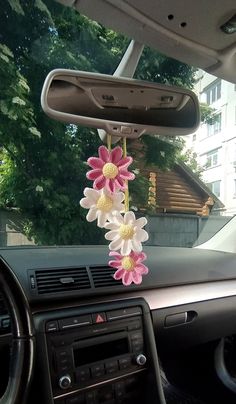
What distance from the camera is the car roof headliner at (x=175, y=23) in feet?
4.41

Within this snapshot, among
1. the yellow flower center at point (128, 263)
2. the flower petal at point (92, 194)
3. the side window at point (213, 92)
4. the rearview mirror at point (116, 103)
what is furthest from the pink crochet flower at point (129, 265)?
the side window at point (213, 92)

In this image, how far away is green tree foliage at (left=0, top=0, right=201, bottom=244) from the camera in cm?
222

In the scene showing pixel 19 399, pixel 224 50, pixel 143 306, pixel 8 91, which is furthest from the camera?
pixel 8 91

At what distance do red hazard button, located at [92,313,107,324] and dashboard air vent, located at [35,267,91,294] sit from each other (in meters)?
0.17

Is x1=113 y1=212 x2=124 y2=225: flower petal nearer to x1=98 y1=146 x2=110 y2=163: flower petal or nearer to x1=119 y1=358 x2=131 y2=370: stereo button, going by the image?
Answer: x1=98 y1=146 x2=110 y2=163: flower petal

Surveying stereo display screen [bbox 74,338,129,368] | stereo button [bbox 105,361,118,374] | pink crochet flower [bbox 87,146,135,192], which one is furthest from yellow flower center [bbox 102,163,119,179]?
stereo button [bbox 105,361,118,374]

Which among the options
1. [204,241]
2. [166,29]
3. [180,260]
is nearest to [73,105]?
[166,29]

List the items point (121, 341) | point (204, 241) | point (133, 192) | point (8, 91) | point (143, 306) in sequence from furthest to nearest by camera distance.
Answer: point (204, 241) < point (133, 192) < point (8, 91) < point (143, 306) < point (121, 341)

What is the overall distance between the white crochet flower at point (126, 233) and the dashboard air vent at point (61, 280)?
0.45 m

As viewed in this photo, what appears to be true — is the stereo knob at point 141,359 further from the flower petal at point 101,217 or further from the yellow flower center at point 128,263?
the flower petal at point 101,217

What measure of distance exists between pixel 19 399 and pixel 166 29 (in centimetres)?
118

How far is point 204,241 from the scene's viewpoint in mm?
3057

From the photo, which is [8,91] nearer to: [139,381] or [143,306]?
[143,306]

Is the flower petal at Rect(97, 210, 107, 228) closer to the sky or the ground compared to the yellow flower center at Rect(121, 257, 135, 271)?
closer to the sky
